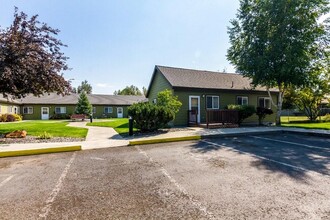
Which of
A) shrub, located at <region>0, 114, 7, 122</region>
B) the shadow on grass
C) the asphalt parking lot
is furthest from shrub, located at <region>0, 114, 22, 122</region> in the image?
the shadow on grass

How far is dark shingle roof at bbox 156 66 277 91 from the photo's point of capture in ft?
57.7

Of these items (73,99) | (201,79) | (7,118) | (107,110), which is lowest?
(7,118)

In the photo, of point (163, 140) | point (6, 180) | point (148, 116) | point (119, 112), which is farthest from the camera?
point (119, 112)

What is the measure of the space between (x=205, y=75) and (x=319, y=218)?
1849cm

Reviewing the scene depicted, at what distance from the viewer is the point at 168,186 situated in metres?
4.34

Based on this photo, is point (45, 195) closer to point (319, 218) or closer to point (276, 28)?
point (319, 218)

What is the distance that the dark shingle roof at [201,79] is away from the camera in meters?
17.6

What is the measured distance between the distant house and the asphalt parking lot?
2890 cm

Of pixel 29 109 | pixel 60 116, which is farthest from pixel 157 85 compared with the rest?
pixel 29 109

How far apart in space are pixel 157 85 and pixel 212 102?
567 centimetres

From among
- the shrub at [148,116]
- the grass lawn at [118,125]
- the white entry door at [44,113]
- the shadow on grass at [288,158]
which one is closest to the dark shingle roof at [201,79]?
the shrub at [148,116]

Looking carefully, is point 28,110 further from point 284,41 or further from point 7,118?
point 284,41

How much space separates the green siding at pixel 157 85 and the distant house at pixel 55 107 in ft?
55.5

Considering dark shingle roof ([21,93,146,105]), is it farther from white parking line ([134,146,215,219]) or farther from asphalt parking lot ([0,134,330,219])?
white parking line ([134,146,215,219])
